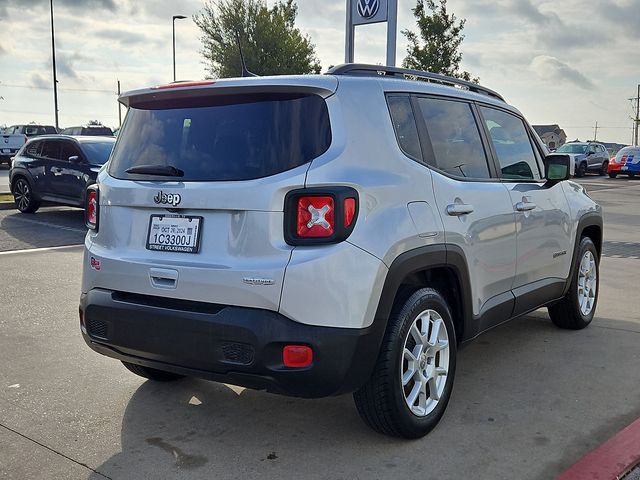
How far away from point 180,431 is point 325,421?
2.56ft

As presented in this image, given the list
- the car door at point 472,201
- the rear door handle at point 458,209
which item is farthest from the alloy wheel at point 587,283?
the rear door handle at point 458,209

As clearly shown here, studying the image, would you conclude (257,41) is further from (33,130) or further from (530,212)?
(530,212)

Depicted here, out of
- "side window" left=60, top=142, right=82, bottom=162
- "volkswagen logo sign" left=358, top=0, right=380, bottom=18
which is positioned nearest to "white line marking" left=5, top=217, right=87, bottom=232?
"side window" left=60, top=142, right=82, bottom=162

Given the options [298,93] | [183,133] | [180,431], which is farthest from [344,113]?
[180,431]

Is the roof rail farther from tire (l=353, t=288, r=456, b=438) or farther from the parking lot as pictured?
the parking lot

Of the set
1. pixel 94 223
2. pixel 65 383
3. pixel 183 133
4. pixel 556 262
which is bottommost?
pixel 65 383

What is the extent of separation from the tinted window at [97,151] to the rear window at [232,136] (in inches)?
373

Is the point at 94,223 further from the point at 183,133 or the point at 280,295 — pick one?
the point at 280,295

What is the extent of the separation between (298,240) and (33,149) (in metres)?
12.5

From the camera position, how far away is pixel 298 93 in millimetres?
3312

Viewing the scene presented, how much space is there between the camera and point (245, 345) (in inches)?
123

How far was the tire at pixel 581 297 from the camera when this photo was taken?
18.2 ft

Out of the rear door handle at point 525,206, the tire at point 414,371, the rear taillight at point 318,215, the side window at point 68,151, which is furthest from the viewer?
the side window at point 68,151

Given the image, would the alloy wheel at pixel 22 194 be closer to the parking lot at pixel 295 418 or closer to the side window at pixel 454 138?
the parking lot at pixel 295 418
